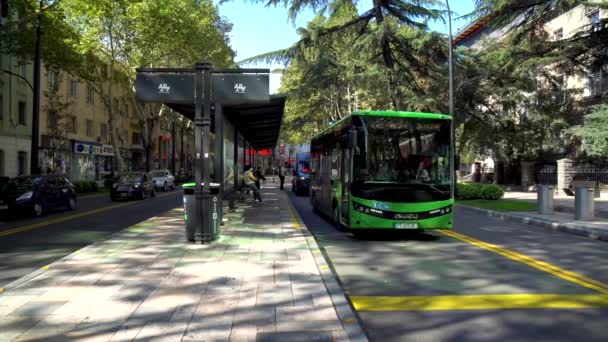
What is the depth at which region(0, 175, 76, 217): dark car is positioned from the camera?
54.3 feet

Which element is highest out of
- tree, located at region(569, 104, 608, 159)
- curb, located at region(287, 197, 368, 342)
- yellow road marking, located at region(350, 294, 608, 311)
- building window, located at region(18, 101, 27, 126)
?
building window, located at region(18, 101, 27, 126)

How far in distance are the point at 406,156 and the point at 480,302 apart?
557 cm

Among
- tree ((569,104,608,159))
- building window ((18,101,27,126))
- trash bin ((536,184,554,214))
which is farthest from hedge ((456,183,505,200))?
building window ((18,101,27,126))

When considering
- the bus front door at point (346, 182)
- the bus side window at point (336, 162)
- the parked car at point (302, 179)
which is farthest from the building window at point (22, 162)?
the bus front door at point (346, 182)

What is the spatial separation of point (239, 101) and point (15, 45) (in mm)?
20961

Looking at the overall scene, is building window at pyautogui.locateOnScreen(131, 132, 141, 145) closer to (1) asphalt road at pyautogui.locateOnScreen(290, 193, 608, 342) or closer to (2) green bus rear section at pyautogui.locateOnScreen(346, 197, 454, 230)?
(1) asphalt road at pyautogui.locateOnScreen(290, 193, 608, 342)

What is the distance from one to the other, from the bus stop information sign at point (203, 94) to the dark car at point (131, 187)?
1645 centimetres

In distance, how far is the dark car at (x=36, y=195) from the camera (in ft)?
54.3

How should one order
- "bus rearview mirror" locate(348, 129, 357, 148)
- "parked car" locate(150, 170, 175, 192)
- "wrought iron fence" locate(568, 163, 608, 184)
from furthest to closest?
1. "parked car" locate(150, 170, 175, 192)
2. "wrought iron fence" locate(568, 163, 608, 184)
3. "bus rearview mirror" locate(348, 129, 357, 148)

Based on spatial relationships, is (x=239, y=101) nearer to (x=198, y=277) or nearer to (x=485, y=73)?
(x=198, y=277)

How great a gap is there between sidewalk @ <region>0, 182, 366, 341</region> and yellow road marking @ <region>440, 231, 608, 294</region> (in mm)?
3537

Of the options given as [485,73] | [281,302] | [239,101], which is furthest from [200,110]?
[485,73]

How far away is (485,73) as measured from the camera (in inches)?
957

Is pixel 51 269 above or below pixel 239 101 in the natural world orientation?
below
